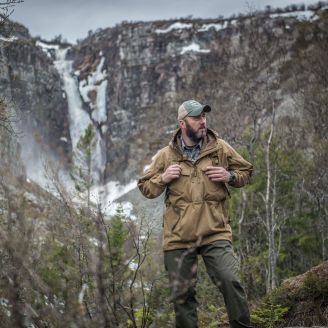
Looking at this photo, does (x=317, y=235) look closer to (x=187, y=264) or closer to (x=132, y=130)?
(x=187, y=264)

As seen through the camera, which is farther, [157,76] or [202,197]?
[157,76]

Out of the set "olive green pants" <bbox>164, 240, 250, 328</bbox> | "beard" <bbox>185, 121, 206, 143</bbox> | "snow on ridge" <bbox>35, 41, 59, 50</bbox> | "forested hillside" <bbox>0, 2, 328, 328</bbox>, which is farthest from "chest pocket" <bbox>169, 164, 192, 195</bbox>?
"snow on ridge" <bbox>35, 41, 59, 50</bbox>

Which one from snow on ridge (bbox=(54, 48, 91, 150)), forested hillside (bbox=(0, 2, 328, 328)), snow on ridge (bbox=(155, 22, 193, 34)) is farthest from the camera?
snow on ridge (bbox=(54, 48, 91, 150))

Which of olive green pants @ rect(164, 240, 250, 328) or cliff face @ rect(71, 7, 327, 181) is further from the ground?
cliff face @ rect(71, 7, 327, 181)

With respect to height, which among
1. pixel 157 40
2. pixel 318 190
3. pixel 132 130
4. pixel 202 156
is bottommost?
pixel 202 156

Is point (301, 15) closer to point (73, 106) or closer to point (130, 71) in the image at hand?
point (130, 71)

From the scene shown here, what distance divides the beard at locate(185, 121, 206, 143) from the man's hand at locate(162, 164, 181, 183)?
0.33 meters

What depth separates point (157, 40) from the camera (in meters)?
71.2

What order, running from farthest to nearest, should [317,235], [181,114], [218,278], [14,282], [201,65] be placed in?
[201,65] < [317,235] < [181,114] < [218,278] < [14,282]

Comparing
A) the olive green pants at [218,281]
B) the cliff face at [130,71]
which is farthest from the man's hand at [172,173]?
the cliff face at [130,71]

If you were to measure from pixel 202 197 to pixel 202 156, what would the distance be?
1.17 ft

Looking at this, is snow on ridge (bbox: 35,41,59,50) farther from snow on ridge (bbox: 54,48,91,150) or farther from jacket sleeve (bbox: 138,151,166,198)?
jacket sleeve (bbox: 138,151,166,198)

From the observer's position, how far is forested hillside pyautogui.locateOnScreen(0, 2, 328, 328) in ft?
10.8

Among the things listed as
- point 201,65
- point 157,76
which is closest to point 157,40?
point 157,76
